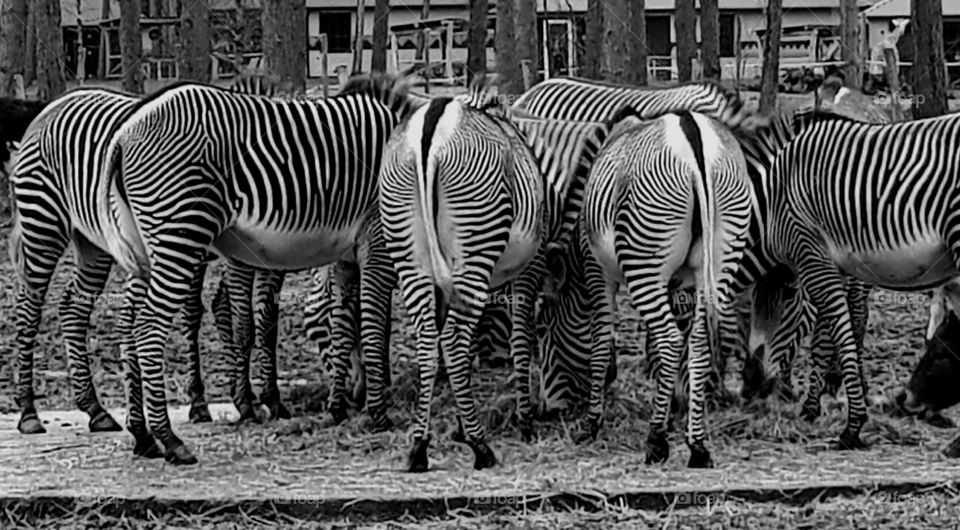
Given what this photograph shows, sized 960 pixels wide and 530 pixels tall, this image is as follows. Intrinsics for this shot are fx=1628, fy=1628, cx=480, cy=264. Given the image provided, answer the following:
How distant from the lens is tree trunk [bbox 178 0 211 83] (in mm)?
22688

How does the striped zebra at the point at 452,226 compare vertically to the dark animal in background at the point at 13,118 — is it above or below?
below

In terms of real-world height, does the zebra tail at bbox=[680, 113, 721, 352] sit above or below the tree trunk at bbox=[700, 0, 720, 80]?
below

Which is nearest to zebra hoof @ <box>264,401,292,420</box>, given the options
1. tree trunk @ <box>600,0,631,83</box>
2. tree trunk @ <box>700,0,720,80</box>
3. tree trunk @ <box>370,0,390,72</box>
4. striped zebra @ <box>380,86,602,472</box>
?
striped zebra @ <box>380,86,602,472</box>

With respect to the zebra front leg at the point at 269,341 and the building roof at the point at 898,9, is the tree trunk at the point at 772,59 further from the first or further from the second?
the building roof at the point at 898,9

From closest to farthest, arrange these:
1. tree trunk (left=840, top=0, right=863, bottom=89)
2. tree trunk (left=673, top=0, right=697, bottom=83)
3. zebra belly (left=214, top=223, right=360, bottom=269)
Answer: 1. zebra belly (left=214, top=223, right=360, bottom=269)
2. tree trunk (left=673, top=0, right=697, bottom=83)
3. tree trunk (left=840, top=0, right=863, bottom=89)

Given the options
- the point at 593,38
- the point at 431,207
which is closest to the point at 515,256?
the point at 431,207

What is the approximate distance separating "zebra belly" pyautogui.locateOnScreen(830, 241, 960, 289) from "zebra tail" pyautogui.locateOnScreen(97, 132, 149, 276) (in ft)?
13.4

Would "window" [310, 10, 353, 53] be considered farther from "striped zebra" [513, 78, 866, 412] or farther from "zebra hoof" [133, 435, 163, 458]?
"zebra hoof" [133, 435, 163, 458]

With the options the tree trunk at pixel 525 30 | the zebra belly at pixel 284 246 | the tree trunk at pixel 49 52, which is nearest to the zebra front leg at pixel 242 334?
the zebra belly at pixel 284 246

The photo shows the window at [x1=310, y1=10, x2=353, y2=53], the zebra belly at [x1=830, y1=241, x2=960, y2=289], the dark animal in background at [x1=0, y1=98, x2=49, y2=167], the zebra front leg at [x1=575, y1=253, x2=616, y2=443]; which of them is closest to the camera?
the zebra belly at [x1=830, y1=241, x2=960, y2=289]

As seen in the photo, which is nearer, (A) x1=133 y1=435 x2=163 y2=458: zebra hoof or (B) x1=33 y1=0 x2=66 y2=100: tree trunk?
(A) x1=133 y1=435 x2=163 y2=458: zebra hoof

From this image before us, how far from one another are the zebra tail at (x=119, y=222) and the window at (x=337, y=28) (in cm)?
3860

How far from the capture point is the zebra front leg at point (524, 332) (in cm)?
998

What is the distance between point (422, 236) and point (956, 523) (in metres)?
3.16
